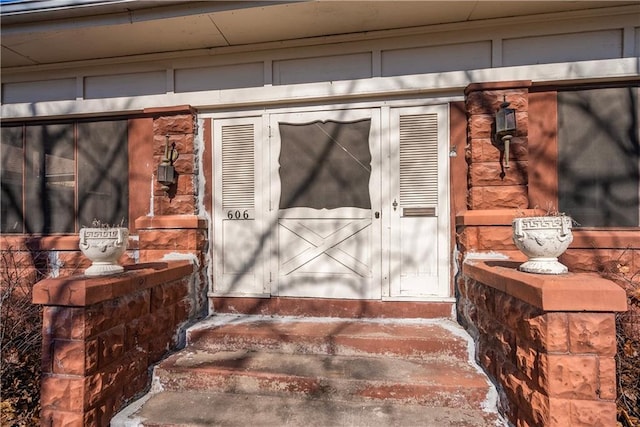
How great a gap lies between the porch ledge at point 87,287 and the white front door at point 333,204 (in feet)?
3.57

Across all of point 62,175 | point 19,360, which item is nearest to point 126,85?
point 62,175

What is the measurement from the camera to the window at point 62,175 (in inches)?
154

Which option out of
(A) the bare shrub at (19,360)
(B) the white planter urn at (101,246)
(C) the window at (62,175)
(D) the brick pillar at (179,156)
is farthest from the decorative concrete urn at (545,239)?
(C) the window at (62,175)

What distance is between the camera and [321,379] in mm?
2508

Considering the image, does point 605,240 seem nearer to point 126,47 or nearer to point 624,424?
point 624,424

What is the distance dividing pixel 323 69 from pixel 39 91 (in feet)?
11.5

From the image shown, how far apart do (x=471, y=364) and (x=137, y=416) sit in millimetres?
2584

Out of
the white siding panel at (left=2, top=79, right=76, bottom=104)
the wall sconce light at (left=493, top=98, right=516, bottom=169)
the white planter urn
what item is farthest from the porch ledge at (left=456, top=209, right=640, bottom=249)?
the white siding panel at (left=2, top=79, right=76, bottom=104)

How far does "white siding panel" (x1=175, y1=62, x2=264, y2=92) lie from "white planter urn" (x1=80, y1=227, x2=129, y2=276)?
195 centimetres

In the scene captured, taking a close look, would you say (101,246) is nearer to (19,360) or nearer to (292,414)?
(19,360)

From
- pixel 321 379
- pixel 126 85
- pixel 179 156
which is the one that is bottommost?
pixel 321 379

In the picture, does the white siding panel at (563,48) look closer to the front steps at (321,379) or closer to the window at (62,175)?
the front steps at (321,379)

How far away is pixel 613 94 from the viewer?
316cm

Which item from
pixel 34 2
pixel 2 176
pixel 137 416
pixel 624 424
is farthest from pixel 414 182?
pixel 2 176
